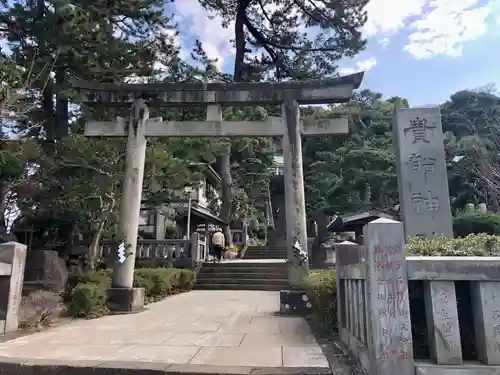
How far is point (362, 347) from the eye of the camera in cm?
392

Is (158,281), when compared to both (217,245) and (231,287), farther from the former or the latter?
(217,245)

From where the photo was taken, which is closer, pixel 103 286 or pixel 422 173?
pixel 422 173

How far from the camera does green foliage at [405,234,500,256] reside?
4.19 m

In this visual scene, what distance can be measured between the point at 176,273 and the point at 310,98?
7634 millimetres

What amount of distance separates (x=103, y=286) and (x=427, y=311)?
24.3ft

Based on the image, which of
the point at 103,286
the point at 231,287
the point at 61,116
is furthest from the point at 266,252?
the point at 103,286

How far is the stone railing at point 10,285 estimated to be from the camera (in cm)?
607

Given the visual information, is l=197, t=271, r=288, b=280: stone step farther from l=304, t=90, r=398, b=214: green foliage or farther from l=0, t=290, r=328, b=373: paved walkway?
l=304, t=90, r=398, b=214: green foliage

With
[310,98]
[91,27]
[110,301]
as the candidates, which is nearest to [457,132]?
[310,98]

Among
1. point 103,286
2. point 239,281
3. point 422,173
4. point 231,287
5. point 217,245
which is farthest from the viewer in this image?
point 217,245

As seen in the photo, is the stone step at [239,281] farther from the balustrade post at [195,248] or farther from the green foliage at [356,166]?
the green foliage at [356,166]

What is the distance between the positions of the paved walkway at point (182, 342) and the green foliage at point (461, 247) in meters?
1.68

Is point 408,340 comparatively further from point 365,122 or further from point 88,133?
point 365,122

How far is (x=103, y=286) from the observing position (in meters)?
8.91
